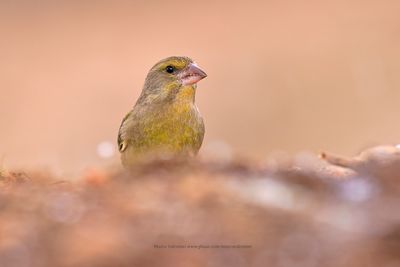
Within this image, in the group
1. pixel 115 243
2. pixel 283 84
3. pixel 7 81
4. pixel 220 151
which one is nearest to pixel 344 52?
pixel 283 84

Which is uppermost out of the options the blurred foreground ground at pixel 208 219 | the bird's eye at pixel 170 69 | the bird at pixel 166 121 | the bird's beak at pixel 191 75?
the bird's eye at pixel 170 69

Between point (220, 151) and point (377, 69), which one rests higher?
point (377, 69)

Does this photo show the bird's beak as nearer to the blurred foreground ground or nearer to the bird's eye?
the bird's eye

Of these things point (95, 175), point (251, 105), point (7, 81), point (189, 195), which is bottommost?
point (189, 195)

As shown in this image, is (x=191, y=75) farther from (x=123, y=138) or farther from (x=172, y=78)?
(x=123, y=138)

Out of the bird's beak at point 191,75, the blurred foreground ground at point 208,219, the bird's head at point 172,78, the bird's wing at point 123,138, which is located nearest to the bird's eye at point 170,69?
the bird's head at point 172,78

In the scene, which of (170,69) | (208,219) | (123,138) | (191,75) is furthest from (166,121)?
(208,219)

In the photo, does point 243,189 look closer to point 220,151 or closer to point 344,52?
point 220,151

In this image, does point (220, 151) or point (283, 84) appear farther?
point (283, 84)

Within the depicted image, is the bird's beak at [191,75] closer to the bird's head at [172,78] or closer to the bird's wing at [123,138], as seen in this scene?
the bird's head at [172,78]
